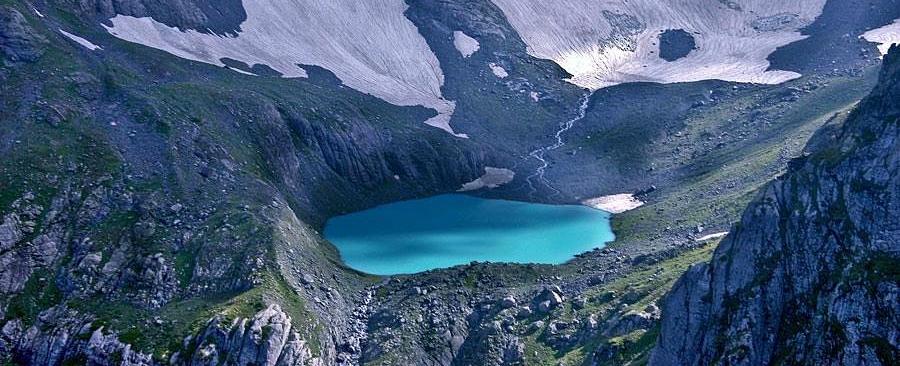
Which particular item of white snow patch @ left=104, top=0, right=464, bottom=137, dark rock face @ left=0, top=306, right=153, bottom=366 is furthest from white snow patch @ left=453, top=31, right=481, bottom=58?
dark rock face @ left=0, top=306, right=153, bottom=366

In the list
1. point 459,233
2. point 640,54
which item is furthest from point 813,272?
point 640,54

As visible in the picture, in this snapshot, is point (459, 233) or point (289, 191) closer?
point (459, 233)

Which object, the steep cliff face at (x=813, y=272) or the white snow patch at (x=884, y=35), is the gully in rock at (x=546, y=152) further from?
the steep cliff face at (x=813, y=272)

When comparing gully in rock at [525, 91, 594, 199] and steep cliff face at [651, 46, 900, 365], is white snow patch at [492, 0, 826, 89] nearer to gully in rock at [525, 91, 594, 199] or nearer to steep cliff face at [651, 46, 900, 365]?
gully in rock at [525, 91, 594, 199]

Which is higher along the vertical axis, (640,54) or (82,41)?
(640,54)

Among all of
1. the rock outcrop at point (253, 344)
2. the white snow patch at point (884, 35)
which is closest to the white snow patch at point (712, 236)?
the rock outcrop at point (253, 344)

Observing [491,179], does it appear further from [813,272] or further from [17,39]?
[813,272]

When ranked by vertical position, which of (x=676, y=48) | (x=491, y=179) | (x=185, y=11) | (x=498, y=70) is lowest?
(x=185, y=11)
